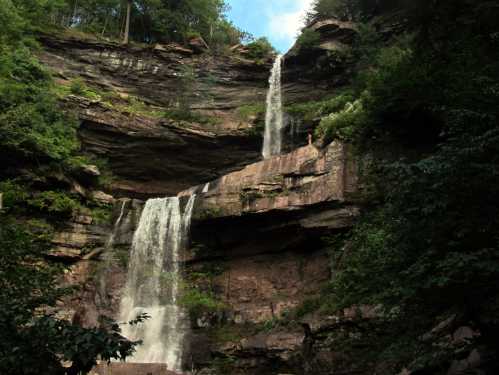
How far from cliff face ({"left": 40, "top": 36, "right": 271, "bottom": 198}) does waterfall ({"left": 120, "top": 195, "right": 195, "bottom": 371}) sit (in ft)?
16.9

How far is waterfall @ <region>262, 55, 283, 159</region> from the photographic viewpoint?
27.8 metres

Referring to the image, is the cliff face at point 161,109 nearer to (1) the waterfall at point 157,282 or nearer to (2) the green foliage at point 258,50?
(2) the green foliage at point 258,50

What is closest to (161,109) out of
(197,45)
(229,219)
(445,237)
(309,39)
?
(197,45)

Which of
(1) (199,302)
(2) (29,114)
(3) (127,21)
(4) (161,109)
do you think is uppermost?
(3) (127,21)

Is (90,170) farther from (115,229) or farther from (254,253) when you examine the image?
(254,253)

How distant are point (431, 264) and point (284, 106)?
22961mm

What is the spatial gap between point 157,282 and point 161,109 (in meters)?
13.0

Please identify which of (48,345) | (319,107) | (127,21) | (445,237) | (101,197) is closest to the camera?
(48,345)

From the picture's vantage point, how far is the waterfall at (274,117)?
2775 cm

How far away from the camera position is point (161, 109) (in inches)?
1223

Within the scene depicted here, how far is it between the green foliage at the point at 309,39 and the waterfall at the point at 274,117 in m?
2.22

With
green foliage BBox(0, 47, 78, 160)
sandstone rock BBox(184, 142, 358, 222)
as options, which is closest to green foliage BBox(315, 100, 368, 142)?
sandstone rock BBox(184, 142, 358, 222)

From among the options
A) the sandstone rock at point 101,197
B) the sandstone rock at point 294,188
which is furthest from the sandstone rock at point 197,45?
the sandstone rock at point 294,188

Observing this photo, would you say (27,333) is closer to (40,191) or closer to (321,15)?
(40,191)
